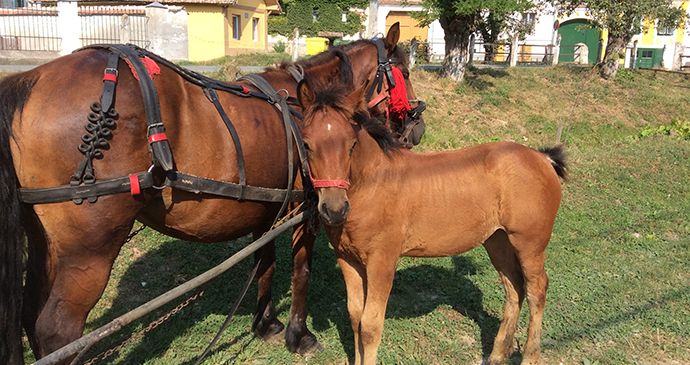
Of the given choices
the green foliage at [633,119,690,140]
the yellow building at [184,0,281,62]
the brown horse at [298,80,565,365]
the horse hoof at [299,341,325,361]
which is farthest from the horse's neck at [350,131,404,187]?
the yellow building at [184,0,281,62]

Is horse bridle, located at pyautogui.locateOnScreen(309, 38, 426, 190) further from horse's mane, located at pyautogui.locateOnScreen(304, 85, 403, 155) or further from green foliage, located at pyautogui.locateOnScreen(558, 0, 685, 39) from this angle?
green foliage, located at pyautogui.locateOnScreen(558, 0, 685, 39)

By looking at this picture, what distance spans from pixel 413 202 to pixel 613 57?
17103mm

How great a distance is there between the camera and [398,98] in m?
4.09

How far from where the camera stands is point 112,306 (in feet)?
14.4

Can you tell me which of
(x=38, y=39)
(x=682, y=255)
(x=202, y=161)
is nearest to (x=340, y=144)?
(x=202, y=161)

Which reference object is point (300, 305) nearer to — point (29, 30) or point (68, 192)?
point (68, 192)

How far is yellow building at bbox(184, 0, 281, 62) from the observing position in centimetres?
2119

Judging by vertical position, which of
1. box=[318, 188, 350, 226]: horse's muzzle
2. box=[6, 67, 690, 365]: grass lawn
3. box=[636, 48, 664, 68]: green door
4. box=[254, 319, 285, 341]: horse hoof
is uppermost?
box=[636, 48, 664, 68]: green door

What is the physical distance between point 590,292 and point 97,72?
186 inches

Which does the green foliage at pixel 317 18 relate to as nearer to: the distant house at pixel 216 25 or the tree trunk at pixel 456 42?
the distant house at pixel 216 25

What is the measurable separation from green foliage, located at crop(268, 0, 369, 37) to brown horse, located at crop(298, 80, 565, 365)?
99.5 feet

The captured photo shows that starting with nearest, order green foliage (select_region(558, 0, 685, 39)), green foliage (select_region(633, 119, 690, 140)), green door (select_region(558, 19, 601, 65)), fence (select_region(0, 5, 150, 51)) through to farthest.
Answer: green foliage (select_region(633, 119, 690, 140)), fence (select_region(0, 5, 150, 51)), green foliage (select_region(558, 0, 685, 39)), green door (select_region(558, 19, 601, 65))

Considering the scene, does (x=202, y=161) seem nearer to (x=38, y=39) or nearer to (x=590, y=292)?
(x=590, y=292)

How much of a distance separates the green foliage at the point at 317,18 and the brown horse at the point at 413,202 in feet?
99.5
